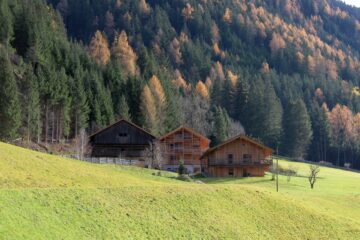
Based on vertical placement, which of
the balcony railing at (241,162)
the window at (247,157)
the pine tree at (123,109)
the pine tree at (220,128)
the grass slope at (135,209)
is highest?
the pine tree at (123,109)

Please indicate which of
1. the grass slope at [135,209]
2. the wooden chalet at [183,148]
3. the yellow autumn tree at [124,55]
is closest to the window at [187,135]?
the wooden chalet at [183,148]

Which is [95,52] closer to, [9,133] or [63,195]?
[9,133]

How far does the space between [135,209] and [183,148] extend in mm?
57707

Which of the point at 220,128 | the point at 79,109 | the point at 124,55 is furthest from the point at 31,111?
the point at 124,55

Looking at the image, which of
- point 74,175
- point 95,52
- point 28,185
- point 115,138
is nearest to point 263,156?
point 115,138

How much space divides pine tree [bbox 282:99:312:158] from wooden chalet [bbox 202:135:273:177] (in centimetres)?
5926

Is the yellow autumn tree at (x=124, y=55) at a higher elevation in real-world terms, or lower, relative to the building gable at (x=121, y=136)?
higher

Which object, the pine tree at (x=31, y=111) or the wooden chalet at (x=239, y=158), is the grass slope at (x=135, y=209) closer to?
the wooden chalet at (x=239, y=158)

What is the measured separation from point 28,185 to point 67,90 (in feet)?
189

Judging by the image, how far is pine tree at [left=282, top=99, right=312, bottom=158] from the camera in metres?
137

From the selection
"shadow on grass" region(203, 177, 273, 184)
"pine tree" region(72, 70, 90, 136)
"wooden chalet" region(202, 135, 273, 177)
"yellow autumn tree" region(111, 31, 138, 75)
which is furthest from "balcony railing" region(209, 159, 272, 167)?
"yellow autumn tree" region(111, 31, 138, 75)

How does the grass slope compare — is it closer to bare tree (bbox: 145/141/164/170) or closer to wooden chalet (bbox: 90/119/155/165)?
bare tree (bbox: 145/141/164/170)

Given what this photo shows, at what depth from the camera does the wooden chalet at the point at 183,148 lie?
290ft

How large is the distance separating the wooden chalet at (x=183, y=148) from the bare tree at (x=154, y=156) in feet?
12.1
